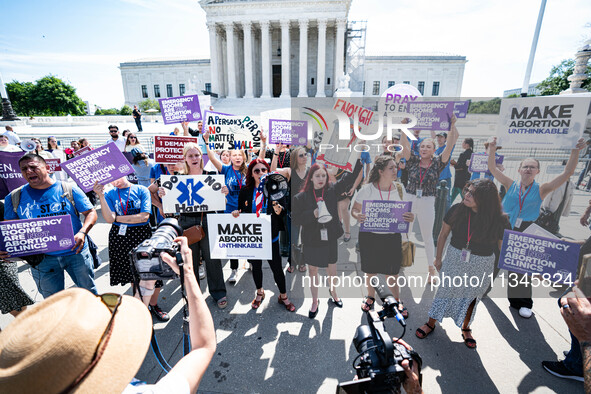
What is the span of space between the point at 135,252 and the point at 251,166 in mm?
2076

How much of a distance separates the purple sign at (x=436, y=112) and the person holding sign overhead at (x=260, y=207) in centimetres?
213

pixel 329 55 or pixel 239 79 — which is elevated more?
pixel 329 55

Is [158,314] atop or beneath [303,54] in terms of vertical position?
beneath

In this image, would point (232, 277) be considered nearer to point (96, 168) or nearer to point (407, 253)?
point (96, 168)

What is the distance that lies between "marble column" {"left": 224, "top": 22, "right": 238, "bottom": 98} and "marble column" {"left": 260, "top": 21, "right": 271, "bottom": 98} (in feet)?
13.4

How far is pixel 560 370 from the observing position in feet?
8.93

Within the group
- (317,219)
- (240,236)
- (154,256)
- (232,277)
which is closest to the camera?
(154,256)

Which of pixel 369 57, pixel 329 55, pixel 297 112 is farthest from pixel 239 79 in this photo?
pixel 297 112

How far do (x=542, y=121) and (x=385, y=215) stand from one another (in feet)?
6.33

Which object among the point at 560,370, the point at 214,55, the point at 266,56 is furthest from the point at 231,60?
the point at 560,370

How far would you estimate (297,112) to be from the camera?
13.5 ft

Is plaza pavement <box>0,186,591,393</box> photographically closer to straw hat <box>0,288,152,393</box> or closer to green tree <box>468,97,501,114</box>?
straw hat <box>0,288,152,393</box>

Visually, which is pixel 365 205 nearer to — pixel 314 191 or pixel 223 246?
pixel 314 191

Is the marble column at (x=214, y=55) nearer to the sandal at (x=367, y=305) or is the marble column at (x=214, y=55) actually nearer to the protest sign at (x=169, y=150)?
the protest sign at (x=169, y=150)
